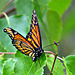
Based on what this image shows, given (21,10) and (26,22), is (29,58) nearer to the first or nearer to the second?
(26,22)

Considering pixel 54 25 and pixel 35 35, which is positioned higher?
pixel 54 25

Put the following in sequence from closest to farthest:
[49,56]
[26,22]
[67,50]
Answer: [49,56]
[26,22]
[67,50]

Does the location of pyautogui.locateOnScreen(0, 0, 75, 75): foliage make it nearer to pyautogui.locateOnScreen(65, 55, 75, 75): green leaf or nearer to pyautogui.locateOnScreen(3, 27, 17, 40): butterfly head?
pyautogui.locateOnScreen(65, 55, 75, 75): green leaf

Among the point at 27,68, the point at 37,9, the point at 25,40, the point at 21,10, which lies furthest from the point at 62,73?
the point at 21,10

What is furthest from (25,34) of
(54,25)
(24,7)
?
(54,25)

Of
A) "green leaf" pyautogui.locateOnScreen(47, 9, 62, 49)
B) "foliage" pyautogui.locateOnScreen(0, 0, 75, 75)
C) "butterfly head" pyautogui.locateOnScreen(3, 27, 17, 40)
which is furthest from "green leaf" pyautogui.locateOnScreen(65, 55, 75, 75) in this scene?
"green leaf" pyautogui.locateOnScreen(47, 9, 62, 49)

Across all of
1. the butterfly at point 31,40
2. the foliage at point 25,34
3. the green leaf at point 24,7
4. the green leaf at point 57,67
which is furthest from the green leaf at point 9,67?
the green leaf at point 24,7

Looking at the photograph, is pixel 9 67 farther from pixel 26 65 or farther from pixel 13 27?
pixel 13 27
